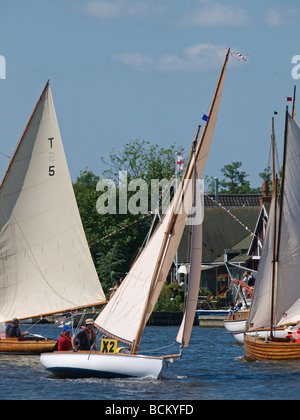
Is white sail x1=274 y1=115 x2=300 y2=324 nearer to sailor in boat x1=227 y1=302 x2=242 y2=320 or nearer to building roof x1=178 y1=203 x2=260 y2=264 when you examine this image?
sailor in boat x1=227 y1=302 x2=242 y2=320

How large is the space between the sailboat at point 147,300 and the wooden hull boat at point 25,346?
663 cm

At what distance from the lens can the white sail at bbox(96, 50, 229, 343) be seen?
3083cm

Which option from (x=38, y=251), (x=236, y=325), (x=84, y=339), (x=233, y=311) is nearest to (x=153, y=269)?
(x=84, y=339)

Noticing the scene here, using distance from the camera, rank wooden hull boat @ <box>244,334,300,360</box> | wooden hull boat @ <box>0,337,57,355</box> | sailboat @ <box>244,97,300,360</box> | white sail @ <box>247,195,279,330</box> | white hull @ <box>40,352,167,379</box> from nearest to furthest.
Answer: white hull @ <box>40,352,167,379</box> → wooden hull boat @ <box>244,334,300,360</box> → sailboat @ <box>244,97,300,360</box> → white sail @ <box>247,195,279,330</box> → wooden hull boat @ <box>0,337,57,355</box>

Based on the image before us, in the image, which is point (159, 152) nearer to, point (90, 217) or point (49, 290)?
point (90, 217)

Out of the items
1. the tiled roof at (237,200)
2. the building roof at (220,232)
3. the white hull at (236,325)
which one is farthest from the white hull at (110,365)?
the tiled roof at (237,200)

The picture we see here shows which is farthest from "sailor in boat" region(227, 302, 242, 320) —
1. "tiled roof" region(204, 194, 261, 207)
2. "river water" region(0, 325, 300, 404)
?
"tiled roof" region(204, 194, 261, 207)

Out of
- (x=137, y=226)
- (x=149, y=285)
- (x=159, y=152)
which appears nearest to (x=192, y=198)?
(x=149, y=285)

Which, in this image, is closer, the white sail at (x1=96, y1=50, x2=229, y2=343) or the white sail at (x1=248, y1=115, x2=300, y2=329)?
the white sail at (x1=96, y1=50, x2=229, y2=343)

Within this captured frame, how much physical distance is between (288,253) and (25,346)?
1124cm

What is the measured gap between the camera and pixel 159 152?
106438mm

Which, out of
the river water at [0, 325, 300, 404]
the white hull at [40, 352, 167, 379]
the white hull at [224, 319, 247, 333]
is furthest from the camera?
the white hull at [224, 319, 247, 333]

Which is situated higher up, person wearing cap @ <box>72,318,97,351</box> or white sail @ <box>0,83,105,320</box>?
white sail @ <box>0,83,105,320</box>

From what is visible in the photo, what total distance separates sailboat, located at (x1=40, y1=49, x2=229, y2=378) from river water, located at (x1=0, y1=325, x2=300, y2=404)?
551mm
